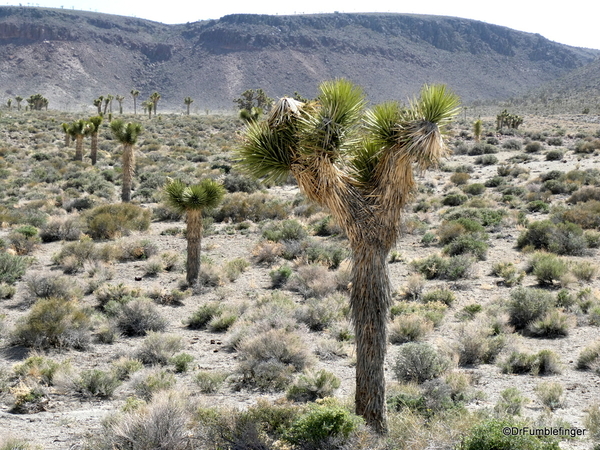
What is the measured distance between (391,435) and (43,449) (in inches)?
158

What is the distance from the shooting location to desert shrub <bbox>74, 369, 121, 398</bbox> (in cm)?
821

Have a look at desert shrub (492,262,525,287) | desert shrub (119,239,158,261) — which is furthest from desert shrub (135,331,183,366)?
desert shrub (492,262,525,287)

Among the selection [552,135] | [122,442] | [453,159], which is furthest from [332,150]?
[552,135]

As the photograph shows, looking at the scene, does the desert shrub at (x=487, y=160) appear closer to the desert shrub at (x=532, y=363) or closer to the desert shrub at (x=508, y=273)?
the desert shrub at (x=508, y=273)

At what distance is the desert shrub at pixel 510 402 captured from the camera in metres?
7.24

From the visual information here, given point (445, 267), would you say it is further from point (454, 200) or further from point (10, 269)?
point (10, 269)

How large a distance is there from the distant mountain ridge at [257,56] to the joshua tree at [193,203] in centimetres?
11222

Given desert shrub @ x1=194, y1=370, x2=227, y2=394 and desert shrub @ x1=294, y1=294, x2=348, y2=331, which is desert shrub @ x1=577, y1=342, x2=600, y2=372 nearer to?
desert shrub @ x1=294, y1=294, x2=348, y2=331

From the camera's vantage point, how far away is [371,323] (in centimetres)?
671

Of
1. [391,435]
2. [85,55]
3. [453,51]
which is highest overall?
[453,51]

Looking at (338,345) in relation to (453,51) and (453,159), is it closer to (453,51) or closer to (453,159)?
(453,159)

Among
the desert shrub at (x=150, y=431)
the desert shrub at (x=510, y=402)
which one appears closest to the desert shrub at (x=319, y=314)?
the desert shrub at (x=510, y=402)

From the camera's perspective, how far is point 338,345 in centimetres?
1037

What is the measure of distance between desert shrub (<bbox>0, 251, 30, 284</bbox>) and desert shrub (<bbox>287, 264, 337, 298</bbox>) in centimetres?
708
